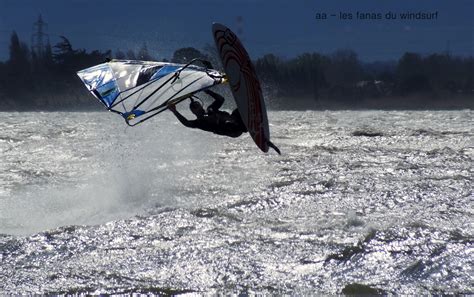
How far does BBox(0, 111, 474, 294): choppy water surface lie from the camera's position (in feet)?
30.2

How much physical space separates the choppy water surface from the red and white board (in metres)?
1.73

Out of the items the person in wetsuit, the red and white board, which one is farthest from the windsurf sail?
the red and white board

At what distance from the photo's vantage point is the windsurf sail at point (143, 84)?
40.2 ft

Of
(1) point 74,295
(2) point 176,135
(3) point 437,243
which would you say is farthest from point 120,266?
(2) point 176,135

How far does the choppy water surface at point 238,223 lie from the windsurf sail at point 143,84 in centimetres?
203

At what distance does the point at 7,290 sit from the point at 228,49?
549 cm

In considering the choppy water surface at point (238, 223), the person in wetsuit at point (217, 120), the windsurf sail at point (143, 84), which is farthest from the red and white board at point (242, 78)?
the choppy water surface at point (238, 223)

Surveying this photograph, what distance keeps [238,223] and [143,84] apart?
121 inches

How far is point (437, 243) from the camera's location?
1072cm

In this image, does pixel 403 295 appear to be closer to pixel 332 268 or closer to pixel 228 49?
pixel 332 268

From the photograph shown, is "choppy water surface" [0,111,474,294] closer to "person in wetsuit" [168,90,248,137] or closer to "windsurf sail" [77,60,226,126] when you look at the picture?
"person in wetsuit" [168,90,248,137]

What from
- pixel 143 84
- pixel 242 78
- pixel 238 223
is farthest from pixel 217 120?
pixel 238 223

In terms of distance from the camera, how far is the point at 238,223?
12.2 metres

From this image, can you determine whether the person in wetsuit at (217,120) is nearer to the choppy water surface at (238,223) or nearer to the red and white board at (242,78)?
the red and white board at (242,78)
